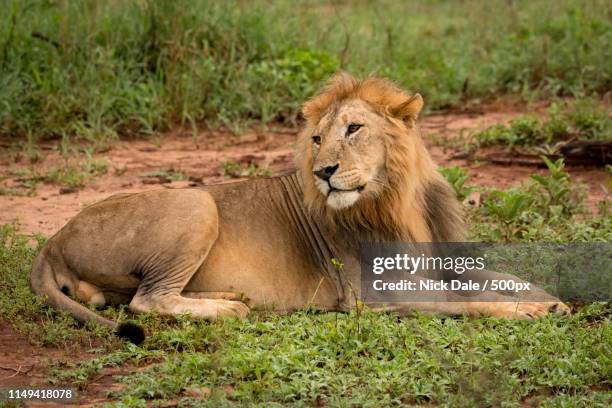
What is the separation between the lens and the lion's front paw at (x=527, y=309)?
16.4 feet

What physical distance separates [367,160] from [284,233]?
0.61m

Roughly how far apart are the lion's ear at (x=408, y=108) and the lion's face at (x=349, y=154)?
3.3 inches

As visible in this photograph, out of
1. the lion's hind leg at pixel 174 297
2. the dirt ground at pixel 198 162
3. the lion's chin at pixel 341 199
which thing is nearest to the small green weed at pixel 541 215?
the dirt ground at pixel 198 162

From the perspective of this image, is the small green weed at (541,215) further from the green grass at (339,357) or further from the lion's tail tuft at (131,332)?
the lion's tail tuft at (131,332)

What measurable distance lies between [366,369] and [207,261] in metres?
1.19

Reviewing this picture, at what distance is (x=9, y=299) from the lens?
5086 millimetres

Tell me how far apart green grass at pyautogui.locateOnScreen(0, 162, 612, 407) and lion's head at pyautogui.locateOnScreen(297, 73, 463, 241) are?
49 cm

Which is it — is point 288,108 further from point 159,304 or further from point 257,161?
point 159,304

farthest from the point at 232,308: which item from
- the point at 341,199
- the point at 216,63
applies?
the point at 216,63

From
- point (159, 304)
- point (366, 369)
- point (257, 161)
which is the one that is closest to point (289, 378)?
point (366, 369)

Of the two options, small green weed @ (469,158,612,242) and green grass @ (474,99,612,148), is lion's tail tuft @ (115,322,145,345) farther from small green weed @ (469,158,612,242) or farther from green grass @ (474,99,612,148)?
green grass @ (474,99,612,148)

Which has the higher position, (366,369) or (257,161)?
(257,161)

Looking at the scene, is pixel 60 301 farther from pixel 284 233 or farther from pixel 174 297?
pixel 284 233

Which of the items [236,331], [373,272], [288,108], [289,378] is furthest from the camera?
[288,108]
